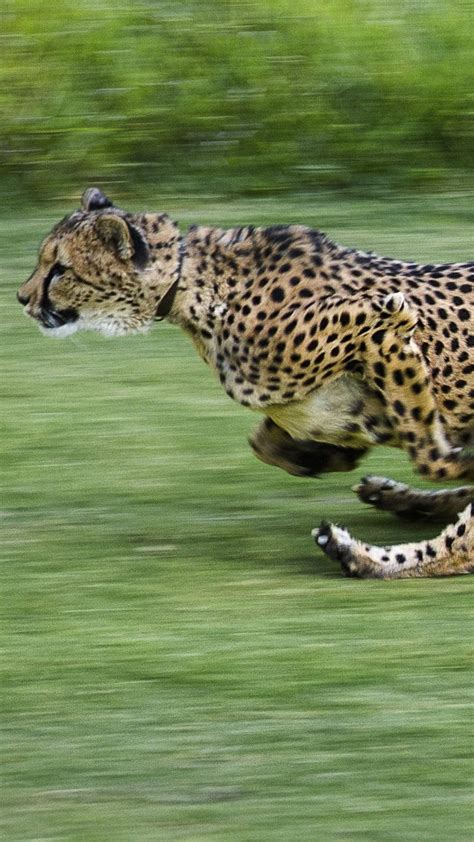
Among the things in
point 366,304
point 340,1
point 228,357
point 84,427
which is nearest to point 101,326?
point 228,357

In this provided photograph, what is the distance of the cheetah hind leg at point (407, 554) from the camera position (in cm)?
558

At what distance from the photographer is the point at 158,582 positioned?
5594 mm

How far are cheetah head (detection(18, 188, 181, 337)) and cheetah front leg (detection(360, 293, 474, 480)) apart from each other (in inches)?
27.0

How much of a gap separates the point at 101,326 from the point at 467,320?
3.63ft

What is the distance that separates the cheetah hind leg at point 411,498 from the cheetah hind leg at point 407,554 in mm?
490

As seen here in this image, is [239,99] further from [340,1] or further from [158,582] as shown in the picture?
→ [158,582]

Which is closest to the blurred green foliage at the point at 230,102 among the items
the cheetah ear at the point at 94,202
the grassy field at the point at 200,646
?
the grassy field at the point at 200,646

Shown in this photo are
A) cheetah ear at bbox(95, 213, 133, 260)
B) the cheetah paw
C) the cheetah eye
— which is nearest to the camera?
the cheetah paw

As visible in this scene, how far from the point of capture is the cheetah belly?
18.7 feet

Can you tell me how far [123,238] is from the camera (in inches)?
231

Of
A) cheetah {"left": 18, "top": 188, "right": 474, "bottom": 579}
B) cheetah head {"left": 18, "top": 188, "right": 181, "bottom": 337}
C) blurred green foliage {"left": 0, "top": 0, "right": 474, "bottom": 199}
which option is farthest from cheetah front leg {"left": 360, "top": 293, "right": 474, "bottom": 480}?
blurred green foliage {"left": 0, "top": 0, "right": 474, "bottom": 199}

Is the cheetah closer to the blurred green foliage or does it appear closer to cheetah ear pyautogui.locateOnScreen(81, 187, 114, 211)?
cheetah ear pyautogui.locateOnScreen(81, 187, 114, 211)

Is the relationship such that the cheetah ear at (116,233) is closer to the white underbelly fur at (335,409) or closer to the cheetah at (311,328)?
the cheetah at (311,328)

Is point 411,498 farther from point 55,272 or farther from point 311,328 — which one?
point 55,272
